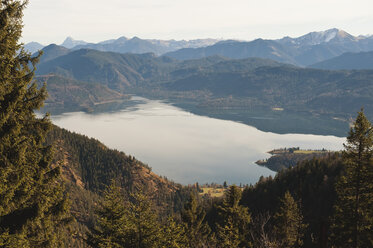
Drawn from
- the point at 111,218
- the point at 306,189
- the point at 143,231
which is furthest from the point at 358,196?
the point at 306,189

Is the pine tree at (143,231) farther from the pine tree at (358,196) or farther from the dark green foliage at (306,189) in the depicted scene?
the dark green foliage at (306,189)

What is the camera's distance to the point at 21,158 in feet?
57.9

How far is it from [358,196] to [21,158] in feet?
85.6

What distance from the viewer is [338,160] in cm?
12175

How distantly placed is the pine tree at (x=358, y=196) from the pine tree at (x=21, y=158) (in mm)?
22593

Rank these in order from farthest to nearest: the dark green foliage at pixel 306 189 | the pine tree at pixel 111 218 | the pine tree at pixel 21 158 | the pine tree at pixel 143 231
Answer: the dark green foliage at pixel 306 189 → the pine tree at pixel 111 218 → the pine tree at pixel 143 231 → the pine tree at pixel 21 158

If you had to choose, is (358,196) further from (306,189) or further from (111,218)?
(306,189)

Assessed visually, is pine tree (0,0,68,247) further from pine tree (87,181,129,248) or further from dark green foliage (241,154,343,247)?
dark green foliage (241,154,343,247)

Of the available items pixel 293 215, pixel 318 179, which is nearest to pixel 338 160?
pixel 318 179

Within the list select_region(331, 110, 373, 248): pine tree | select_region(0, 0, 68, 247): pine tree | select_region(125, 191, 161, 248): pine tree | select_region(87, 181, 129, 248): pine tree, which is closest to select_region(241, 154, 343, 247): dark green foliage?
select_region(331, 110, 373, 248): pine tree

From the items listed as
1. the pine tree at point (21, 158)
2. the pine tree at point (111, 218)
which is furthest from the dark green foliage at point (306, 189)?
Answer: the pine tree at point (21, 158)

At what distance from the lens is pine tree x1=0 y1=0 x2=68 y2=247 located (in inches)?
682

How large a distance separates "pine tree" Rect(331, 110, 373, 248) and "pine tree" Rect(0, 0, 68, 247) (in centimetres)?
2259

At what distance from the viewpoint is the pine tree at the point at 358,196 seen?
85.8ft
